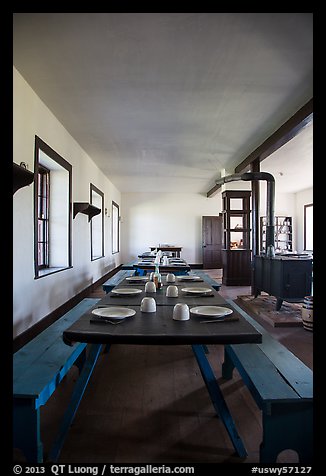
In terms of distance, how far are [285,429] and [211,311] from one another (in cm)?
61

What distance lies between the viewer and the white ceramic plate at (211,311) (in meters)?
1.63

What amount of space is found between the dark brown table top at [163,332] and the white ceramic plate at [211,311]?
2.4 inches

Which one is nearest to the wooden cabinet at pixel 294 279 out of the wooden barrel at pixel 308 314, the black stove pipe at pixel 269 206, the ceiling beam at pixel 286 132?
the wooden barrel at pixel 308 314

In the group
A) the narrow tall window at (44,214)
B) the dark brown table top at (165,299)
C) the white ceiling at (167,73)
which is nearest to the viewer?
the dark brown table top at (165,299)

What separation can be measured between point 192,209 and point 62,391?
9.14 m

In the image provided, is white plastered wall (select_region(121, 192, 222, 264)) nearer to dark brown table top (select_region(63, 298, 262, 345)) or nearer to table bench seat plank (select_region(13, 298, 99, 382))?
table bench seat plank (select_region(13, 298, 99, 382))

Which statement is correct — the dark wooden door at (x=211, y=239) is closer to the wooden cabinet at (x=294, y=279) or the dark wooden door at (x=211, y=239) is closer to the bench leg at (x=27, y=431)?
the wooden cabinet at (x=294, y=279)

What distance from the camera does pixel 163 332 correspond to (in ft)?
4.62

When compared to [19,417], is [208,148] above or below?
above

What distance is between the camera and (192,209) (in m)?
10.9

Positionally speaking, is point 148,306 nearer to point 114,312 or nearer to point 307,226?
point 114,312

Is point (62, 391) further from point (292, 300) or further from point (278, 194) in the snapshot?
point (278, 194)
